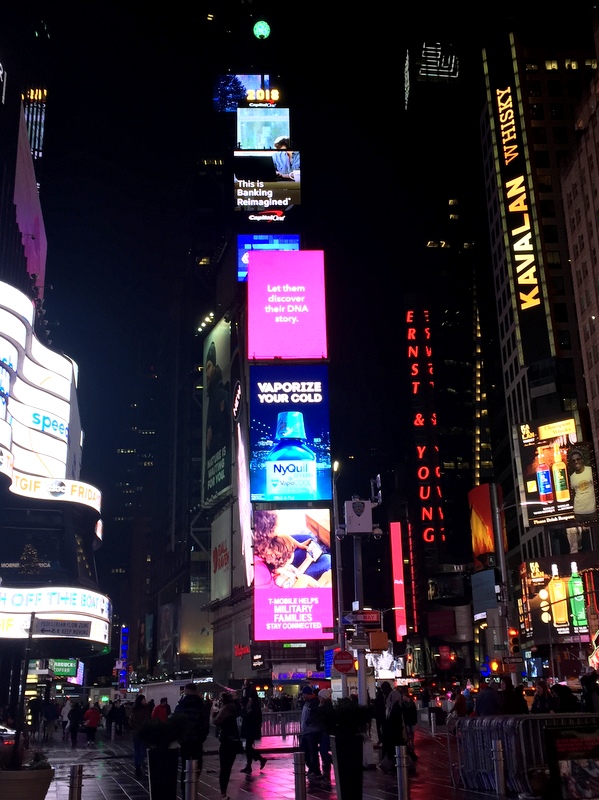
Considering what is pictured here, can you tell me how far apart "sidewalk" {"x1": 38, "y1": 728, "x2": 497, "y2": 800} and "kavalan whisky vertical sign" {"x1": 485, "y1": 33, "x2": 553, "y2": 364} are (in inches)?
1928

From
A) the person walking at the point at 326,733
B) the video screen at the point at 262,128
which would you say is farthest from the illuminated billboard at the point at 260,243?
the person walking at the point at 326,733

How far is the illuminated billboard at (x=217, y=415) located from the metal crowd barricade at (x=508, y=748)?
2839 inches

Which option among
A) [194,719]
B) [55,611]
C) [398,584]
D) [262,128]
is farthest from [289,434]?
[398,584]

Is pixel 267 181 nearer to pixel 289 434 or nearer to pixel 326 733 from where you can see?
pixel 289 434

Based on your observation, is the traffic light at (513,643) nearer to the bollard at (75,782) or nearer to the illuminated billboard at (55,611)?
the bollard at (75,782)

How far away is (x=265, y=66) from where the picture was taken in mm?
110062

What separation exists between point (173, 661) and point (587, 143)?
8740 centimetres

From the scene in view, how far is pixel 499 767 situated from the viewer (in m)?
14.2

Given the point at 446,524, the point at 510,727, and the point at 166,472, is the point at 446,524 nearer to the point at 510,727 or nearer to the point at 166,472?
the point at 166,472

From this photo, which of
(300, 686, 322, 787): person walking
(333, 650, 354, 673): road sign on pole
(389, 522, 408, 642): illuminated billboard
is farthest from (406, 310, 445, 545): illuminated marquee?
(300, 686, 322, 787): person walking

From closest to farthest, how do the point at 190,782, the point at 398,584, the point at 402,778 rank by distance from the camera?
1. the point at 190,782
2. the point at 402,778
3. the point at 398,584

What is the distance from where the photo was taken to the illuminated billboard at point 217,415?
3501 inches

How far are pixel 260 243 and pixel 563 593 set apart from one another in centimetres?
4467

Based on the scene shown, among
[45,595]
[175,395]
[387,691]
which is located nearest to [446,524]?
[175,395]
